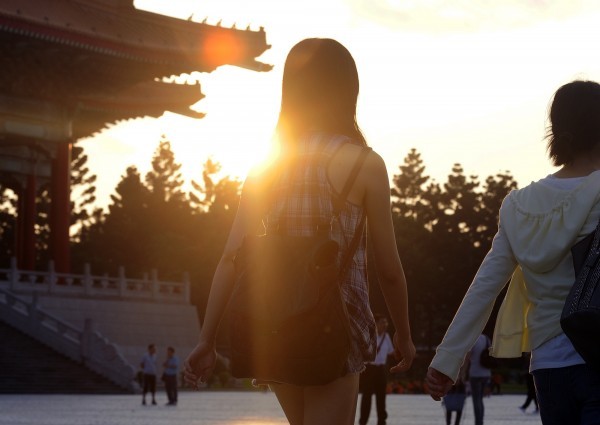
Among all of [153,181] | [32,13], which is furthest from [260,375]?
[153,181]

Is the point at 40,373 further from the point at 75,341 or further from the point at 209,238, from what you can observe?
the point at 209,238

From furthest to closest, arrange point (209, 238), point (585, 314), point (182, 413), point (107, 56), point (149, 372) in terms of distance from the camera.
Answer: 1. point (209, 238)
2. point (107, 56)
3. point (149, 372)
4. point (182, 413)
5. point (585, 314)

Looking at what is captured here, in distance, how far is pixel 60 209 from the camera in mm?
48125

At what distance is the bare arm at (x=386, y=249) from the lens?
452cm

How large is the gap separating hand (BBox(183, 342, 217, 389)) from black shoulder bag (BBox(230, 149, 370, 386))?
0.27 metres

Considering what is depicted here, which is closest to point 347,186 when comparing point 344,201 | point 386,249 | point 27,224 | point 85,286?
point 344,201

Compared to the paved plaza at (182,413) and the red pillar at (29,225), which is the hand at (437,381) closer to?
the paved plaza at (182,413)

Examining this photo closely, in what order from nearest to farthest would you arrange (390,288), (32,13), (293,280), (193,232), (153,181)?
(293,280)
(390,288)
(32,13)
(193,232)
(153,181)

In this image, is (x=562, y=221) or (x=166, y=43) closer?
(x=562, y=221)

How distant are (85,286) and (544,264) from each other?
42259 mm

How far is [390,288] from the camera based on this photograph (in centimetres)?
461

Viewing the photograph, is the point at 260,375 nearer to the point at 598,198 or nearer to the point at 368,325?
the point at 368,325

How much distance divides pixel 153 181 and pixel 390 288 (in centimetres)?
10051

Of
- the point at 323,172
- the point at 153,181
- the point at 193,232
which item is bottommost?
the point at 323,172
